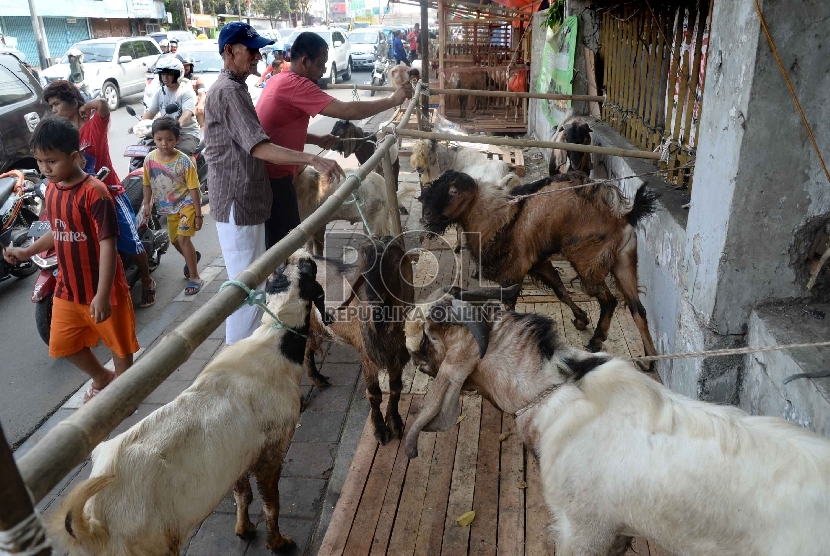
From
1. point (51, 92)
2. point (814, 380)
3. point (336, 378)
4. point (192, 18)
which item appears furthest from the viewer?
point (192, 18)

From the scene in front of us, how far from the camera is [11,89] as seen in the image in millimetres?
8891

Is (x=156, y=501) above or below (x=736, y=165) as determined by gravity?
below

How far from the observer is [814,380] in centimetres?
240

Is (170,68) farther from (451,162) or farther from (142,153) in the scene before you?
(451,162)

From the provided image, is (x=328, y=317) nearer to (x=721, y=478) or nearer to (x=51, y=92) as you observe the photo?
(x=721, y=478)

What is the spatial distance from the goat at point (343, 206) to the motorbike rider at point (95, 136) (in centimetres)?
149

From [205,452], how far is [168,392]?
235 cm

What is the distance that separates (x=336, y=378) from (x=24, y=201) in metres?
4.78

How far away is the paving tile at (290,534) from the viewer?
3.08 metres

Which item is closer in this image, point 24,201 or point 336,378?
point 336,378

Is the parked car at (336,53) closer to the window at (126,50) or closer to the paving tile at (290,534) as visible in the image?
the window at (126,50)

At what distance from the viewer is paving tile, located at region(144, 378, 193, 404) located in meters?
4.38

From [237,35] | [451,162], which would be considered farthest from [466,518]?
[451,162]

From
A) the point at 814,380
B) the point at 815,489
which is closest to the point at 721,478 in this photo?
the point at 815,489
